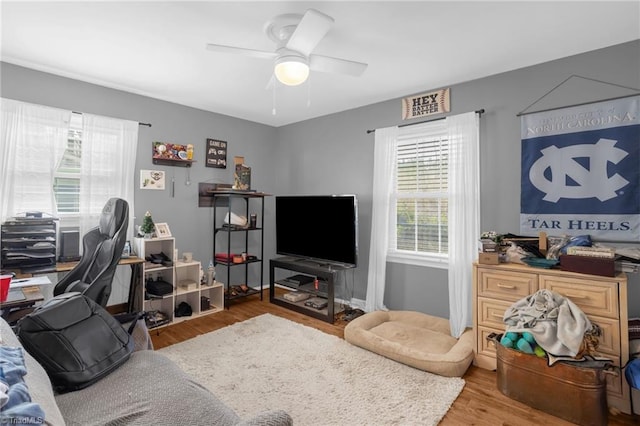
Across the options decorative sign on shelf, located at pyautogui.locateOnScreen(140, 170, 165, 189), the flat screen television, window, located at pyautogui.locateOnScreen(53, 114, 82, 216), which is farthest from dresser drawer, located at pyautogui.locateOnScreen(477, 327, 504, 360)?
window, located at pyautogui.locateOnScreen(53, 114, 82, 216)

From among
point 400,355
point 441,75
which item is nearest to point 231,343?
point 400,355

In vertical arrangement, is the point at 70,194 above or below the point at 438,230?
above

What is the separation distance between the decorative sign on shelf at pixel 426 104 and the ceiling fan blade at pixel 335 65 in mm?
1346

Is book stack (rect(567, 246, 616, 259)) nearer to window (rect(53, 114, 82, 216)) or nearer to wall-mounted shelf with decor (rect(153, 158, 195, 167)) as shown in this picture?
wall-mounted shelf with decor (rect(153, 158, 195, 167))

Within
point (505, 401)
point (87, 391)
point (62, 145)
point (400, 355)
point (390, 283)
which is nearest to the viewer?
point (87, 391)

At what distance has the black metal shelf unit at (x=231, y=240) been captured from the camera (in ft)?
13.1

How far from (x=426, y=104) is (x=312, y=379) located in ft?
9.41

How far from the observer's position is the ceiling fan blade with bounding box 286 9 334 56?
1.77 metres

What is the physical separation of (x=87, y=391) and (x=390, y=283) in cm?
295

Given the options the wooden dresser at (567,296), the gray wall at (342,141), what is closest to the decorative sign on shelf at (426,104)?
the gray wall at (342,141)

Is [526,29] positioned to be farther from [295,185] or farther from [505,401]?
[295,185]

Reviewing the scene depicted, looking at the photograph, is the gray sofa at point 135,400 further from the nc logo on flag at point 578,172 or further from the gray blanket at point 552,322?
the nc logo on flag at point 578,172

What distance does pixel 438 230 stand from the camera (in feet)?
11.0

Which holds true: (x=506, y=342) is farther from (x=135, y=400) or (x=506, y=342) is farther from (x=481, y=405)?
(x=135, y=400)
